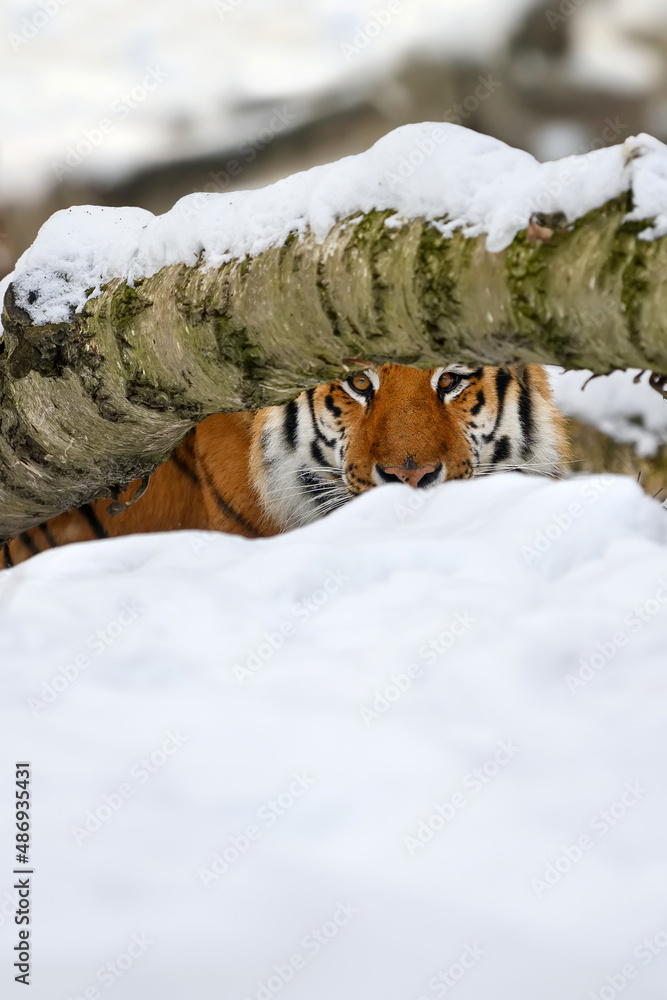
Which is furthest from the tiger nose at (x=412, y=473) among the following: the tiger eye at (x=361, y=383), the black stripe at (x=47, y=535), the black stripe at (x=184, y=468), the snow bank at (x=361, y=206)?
the black stripe at (x=47, y=535)

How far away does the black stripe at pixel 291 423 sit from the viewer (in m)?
2.83

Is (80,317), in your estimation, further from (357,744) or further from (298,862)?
(298,862)

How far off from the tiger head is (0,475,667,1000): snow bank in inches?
35.2

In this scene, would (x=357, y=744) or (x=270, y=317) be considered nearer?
(x=357, y=744)

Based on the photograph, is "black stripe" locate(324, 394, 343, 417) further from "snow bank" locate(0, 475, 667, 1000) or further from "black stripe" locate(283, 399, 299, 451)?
"snow bank" locate(0, 475, 667, 1000)

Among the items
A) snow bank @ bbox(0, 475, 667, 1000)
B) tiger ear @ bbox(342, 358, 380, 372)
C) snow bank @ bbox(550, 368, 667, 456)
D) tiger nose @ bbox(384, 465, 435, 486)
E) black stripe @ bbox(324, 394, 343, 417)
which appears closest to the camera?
snow bank @ bbox(0, 475, 667, 1000)

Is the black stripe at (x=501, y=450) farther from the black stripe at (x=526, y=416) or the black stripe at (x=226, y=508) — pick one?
the black stripe at (x=226, y=508)

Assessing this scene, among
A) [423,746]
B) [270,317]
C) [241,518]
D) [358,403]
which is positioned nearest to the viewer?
[423,746]

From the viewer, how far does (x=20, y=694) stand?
120 cm

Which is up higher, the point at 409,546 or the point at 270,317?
the point at 270,317

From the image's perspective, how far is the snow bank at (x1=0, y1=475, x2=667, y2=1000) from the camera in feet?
2.87

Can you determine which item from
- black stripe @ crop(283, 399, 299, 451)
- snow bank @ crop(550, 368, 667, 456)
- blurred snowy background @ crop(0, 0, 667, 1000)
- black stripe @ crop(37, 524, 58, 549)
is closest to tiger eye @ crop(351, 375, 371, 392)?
black stripe @ crop(283, 399, 299, 451)

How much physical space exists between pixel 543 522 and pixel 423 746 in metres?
0.58

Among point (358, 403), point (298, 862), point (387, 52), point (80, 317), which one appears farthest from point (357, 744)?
point (387, 52)
